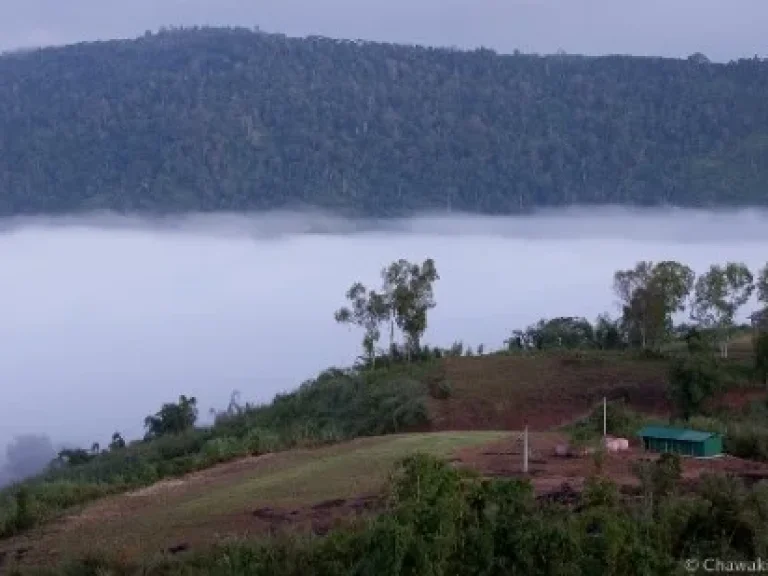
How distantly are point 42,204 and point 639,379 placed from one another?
78.6 meters

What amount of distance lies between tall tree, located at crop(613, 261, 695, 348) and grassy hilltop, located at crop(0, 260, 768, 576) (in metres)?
0.07

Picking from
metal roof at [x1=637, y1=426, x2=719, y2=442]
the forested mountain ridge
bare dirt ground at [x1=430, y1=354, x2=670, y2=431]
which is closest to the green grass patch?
metal roof at [x1=637, y1=426, x2=719, y2=442]

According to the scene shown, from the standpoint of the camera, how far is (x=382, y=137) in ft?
363

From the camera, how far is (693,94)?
347ft

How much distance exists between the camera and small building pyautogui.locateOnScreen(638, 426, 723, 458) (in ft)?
68.3

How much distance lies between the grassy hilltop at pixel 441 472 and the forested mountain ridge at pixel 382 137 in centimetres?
5934

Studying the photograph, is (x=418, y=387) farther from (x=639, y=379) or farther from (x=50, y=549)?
(x=50, y=549)

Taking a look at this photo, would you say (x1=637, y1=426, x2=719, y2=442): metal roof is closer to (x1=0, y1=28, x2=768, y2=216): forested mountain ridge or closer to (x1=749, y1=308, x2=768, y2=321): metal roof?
(x1=749, y1=308, x2=768, y2=321): metal roof

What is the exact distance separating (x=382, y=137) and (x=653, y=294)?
240 ft

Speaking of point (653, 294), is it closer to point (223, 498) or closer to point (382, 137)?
point (223, 498)

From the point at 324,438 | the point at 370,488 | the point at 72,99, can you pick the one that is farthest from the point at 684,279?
the point at 72,99

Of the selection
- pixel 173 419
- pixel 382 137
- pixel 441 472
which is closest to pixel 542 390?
pixel 173 419

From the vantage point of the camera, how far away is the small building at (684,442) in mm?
20828

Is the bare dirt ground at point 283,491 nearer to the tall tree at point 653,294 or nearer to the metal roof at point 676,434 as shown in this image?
the metal roof at point 676,434
